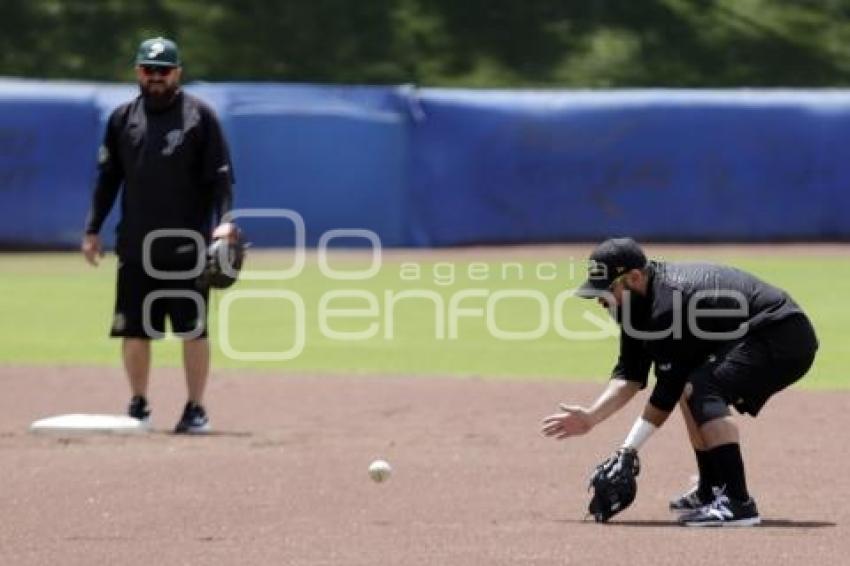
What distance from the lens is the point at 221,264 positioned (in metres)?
10.7

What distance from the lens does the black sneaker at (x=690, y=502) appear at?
8.20 metres

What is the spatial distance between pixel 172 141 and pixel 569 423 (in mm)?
3489

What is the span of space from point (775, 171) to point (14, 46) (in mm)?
11389

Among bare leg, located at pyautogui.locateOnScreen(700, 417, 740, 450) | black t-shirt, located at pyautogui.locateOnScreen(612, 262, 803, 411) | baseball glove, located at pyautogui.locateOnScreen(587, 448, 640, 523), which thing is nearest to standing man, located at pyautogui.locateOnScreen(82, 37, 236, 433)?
black t-shirt, located at pyautogui.locateOnScreen(612, 262, 803, 411)

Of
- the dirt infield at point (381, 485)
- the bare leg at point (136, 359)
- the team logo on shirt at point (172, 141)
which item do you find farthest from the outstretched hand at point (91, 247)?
the dirt infield at point (381, 485)

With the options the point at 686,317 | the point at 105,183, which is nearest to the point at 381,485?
→ the point at 686,317

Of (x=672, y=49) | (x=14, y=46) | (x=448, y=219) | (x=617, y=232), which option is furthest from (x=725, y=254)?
(x=14, y=46)

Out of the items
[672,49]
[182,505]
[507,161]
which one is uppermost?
[672,49]

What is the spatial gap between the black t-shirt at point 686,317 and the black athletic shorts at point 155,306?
3221 millimetres

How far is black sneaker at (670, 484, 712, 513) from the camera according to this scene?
26.9 ft

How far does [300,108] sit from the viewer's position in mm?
24531

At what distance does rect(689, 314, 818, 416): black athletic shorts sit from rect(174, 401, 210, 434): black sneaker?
3530 mm

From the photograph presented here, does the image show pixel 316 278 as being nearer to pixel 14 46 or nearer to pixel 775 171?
pixel 775 171

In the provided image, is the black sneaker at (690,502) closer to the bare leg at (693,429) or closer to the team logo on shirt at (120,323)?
the bare leg at (693,429)
